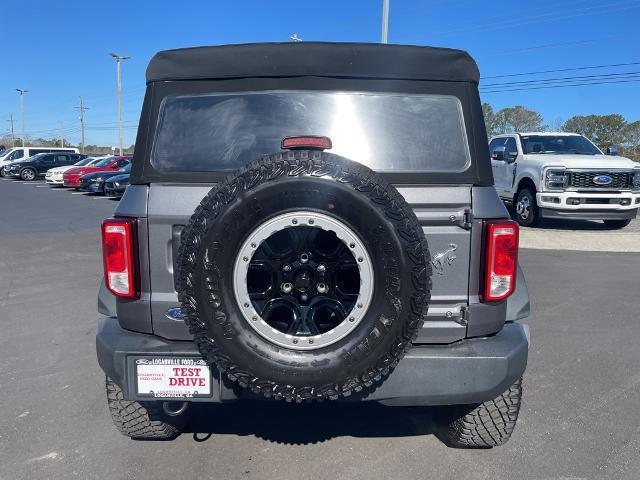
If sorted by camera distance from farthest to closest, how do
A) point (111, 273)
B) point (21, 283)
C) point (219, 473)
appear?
1. point (21, 283)
2. point (219, 473)
3. point (111, 273)

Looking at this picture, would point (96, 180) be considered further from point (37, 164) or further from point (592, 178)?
point (592, 178)

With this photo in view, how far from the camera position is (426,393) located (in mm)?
2457

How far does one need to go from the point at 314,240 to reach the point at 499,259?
0.88 metres

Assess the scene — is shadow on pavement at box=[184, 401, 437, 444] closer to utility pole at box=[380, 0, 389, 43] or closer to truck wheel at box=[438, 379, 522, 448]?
truck wheel at box=[438, 379, 522, 448]

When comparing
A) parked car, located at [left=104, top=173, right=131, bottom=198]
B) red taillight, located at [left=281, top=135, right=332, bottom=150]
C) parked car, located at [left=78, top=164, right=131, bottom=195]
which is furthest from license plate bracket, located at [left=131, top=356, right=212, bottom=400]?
parked car, located at [left=78, top=164, right=131, bottom=195]

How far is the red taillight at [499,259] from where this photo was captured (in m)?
2.52

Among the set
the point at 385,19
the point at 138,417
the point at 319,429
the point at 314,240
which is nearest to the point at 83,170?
the point at 385,19

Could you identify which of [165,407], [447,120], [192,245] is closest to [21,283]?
[165,407]

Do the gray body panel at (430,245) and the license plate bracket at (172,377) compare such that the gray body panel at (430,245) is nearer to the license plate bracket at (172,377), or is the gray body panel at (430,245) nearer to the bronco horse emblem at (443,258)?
the bronco horse emblem at (443,258)

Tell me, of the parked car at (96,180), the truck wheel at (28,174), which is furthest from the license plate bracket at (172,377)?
the truck wheel at (28,174)

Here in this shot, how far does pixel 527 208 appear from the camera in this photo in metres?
11.8

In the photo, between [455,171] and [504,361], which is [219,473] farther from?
[455,171]

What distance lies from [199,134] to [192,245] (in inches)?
28.6

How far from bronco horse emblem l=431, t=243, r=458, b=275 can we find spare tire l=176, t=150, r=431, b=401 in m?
0.33
